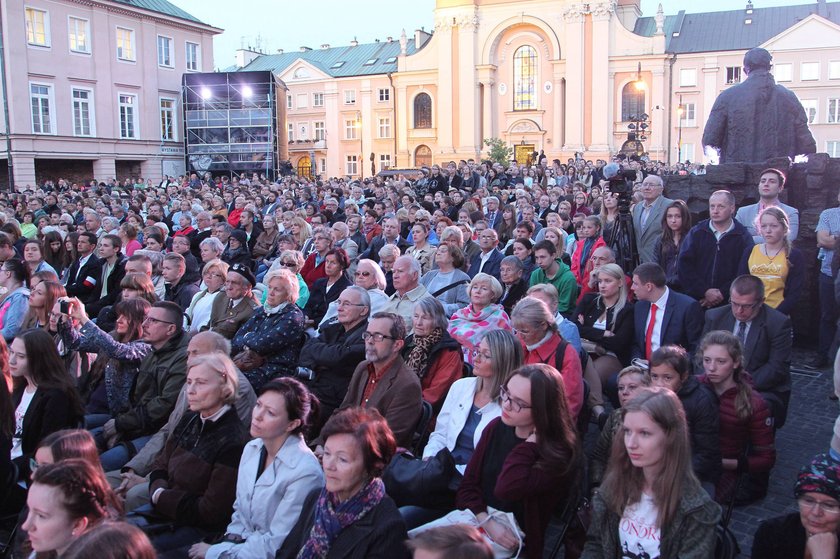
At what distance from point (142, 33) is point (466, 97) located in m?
20.3

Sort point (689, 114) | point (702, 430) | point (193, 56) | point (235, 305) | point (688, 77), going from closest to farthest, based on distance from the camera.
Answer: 1. point (702, 430)
2. point (235, 305)
3. point (193, 56)
4. point (689, 114)
5. point (688, 77)

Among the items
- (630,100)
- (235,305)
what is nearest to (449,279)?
(235,305)

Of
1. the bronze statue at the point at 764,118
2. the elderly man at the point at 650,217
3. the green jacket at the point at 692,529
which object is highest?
the bronze statue at the point at 764,118

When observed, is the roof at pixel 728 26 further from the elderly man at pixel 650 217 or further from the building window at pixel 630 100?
the elderly man at pixel 650 217

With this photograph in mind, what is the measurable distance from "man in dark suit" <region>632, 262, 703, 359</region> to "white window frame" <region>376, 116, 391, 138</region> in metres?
48.0

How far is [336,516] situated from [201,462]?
1.12 m

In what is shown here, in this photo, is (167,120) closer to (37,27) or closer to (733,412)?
(37,27)

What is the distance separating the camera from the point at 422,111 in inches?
1965

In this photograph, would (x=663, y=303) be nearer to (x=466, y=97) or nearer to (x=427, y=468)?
(x=427, y=468)

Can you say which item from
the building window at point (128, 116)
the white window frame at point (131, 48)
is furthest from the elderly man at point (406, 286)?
the white window frame at point (131, 48)

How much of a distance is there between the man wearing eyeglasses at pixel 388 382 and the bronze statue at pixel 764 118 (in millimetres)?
6227

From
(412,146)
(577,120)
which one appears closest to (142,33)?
(412,146)

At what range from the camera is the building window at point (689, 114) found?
4444 centimetres

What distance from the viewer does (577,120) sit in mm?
44094
